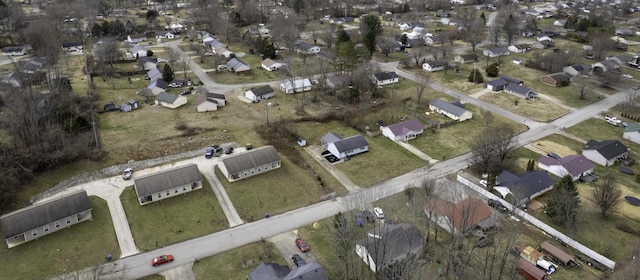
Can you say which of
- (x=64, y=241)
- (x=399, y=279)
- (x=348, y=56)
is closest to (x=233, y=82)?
(x=348, y=56)

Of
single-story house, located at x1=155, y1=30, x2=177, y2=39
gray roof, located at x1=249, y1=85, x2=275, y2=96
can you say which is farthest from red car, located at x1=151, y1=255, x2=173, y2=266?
single-story house, located at x1=155, y1=30, x2=177, y2=39

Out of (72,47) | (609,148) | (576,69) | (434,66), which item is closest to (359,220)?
(609,148)

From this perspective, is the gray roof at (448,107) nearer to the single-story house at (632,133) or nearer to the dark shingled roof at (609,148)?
the dark shingled roof at (609,148)

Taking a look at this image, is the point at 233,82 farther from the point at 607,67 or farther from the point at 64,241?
the point at 607,67

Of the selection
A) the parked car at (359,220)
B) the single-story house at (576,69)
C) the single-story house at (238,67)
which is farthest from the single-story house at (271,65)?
the single-story house at (576,69)

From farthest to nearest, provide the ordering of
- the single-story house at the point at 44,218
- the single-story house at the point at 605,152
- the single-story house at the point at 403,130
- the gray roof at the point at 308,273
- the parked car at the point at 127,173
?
the single-story house at the point at 403,130, the single-story house at the point at 605,152, the parked car at the point at 127,173, the single-story house at the point at 44,218, the gray roof at the point at 308,273

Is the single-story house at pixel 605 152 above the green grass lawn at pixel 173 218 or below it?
above
